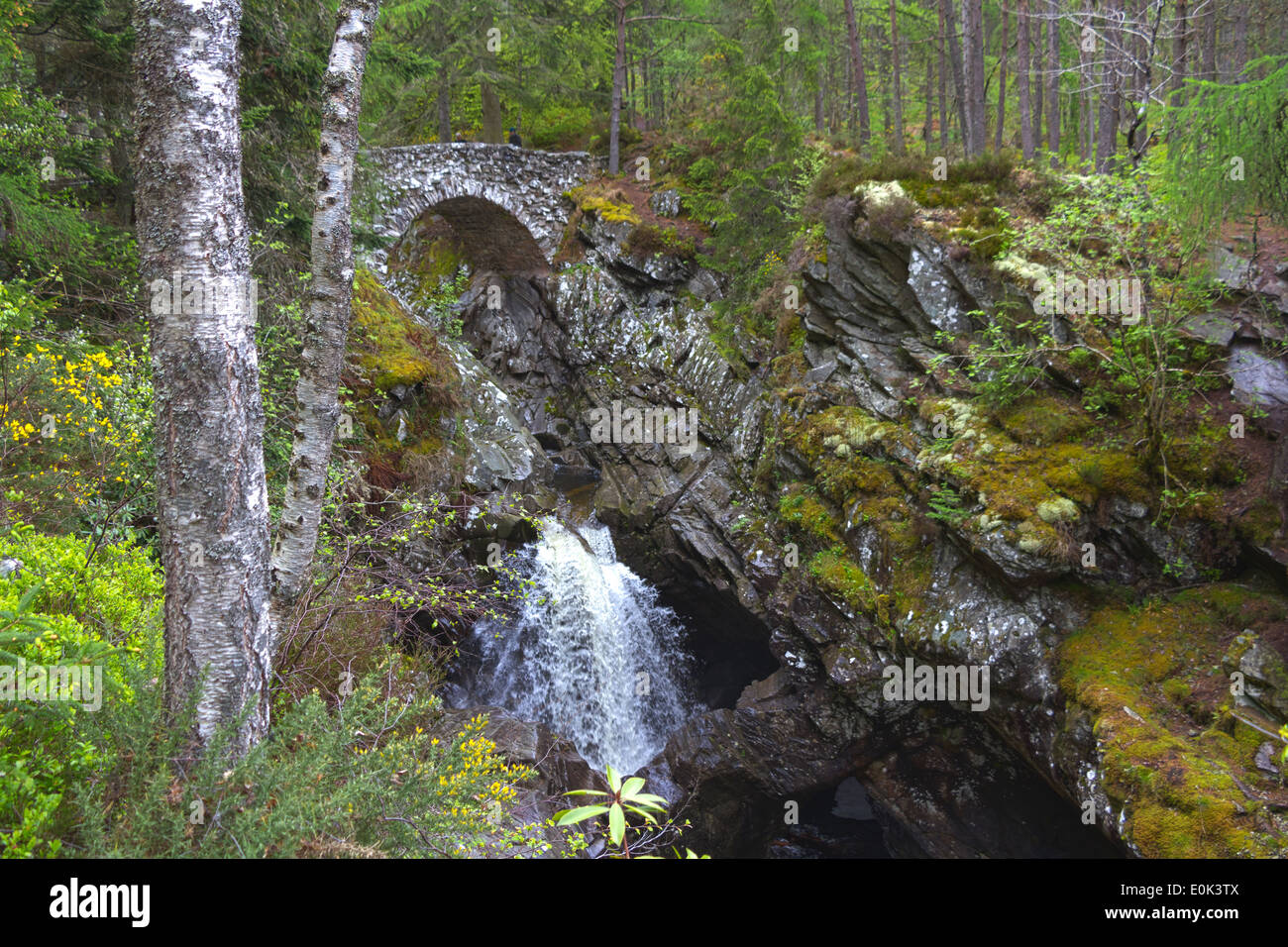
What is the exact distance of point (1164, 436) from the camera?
7332 mm

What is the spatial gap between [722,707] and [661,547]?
3.01 meters

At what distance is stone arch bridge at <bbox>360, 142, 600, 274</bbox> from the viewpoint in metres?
15.4

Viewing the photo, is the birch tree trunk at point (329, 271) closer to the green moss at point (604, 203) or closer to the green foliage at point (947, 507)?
the green foliage at point (947, 507)

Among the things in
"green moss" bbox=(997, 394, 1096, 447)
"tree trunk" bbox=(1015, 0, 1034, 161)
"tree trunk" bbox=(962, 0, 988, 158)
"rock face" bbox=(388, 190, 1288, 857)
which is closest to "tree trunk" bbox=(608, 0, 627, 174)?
"rock face" bbox=(388, 190, 1288, 857)

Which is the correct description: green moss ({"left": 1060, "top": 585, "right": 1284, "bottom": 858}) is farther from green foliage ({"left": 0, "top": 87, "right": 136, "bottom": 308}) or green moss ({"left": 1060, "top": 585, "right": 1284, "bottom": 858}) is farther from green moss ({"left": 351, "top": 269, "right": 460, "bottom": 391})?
green foliage ({"left": 0, "top": 87, "right": 136, "bottom": 308})

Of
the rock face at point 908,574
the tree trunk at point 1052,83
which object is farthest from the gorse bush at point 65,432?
the tree trunk at point 1052,83

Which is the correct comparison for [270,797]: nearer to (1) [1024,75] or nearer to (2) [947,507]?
(2) [947,507]

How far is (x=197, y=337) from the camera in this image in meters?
2.82

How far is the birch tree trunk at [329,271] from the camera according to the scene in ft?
12.5

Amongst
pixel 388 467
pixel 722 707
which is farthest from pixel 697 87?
pixel 722 707

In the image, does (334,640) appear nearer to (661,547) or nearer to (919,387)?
(661,547)

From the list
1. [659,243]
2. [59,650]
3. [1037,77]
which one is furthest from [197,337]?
[1037,77]

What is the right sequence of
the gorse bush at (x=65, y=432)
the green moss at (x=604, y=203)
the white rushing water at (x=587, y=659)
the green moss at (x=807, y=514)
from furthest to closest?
the green moss at (x=604, y=203)
the white rushing water at (x=587, y=659)
the green moss at (x=807, y=514)
the gorse bush at (x=65, y=432)

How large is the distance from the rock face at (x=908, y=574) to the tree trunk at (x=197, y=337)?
543 cm
